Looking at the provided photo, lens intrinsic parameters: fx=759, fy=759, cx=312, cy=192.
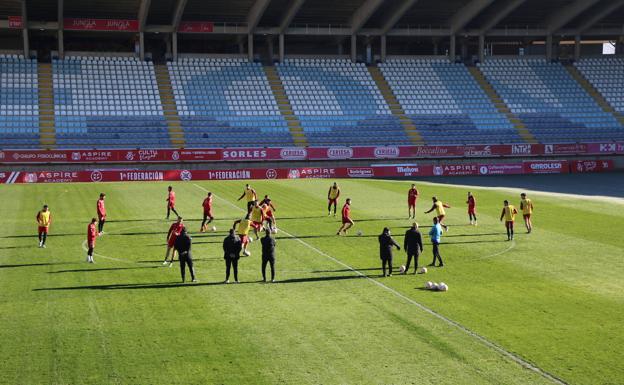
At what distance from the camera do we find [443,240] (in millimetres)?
28328

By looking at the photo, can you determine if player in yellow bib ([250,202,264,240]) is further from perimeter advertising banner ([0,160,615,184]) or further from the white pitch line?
perimeter advertising banner ([0,160,615,184])

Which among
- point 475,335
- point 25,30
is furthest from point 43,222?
point 25,30

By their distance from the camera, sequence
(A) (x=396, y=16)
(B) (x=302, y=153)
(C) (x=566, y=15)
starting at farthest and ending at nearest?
1. (C) (x=566, y=15)
2. (A) (x=396, y=16)
3. (B) (x=302, y=153)

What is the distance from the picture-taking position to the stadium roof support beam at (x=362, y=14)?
64.0m

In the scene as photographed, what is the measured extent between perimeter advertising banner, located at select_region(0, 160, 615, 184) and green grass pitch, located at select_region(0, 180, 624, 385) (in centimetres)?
2115

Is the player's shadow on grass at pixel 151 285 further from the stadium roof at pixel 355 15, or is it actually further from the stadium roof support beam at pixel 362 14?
the stadium roof support beam at pixel 362 14

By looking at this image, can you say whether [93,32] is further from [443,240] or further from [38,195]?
[443,240]

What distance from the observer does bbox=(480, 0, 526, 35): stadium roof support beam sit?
65.9m

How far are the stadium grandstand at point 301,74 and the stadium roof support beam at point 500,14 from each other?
0.20m

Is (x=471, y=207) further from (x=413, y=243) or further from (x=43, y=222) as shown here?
(x=43, y=222)

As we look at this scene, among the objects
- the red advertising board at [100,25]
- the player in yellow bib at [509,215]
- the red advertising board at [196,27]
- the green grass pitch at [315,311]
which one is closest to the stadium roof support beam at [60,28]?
the red advertising board at [100,25]

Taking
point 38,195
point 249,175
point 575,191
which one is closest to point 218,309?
point 38,195

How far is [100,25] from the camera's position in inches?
2496

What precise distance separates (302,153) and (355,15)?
16.7 metres
